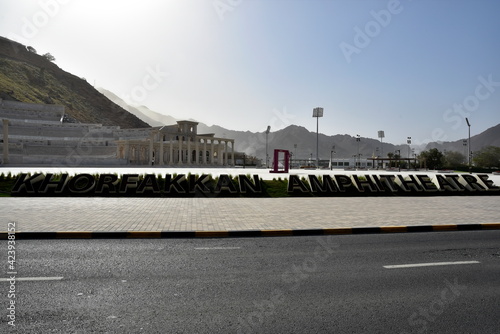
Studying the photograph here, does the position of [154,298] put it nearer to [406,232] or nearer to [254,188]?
[406,232]

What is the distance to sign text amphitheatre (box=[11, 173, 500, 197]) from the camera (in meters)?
17.9

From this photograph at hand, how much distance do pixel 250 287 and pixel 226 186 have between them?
13688 mm

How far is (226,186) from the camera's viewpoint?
62.1 feet

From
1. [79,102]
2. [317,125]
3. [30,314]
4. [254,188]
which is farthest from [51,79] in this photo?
[30,314]

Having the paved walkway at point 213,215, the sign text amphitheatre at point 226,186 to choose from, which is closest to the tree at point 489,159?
the sign text amphitheatre at point 226,186

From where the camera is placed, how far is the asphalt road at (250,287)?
13.5 ft

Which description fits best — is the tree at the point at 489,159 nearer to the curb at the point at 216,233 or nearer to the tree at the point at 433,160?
the tree at the point at 433,160

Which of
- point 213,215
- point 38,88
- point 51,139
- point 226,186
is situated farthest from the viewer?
point 38,88

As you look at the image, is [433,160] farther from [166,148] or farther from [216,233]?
[216,233]

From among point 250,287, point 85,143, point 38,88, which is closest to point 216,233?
point 250,287

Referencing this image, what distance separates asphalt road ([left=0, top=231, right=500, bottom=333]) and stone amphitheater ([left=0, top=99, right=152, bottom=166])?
59.2m

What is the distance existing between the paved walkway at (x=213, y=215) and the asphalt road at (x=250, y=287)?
1569 millimetres

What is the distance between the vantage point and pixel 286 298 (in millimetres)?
4918

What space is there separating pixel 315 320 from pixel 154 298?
7.06 feet
